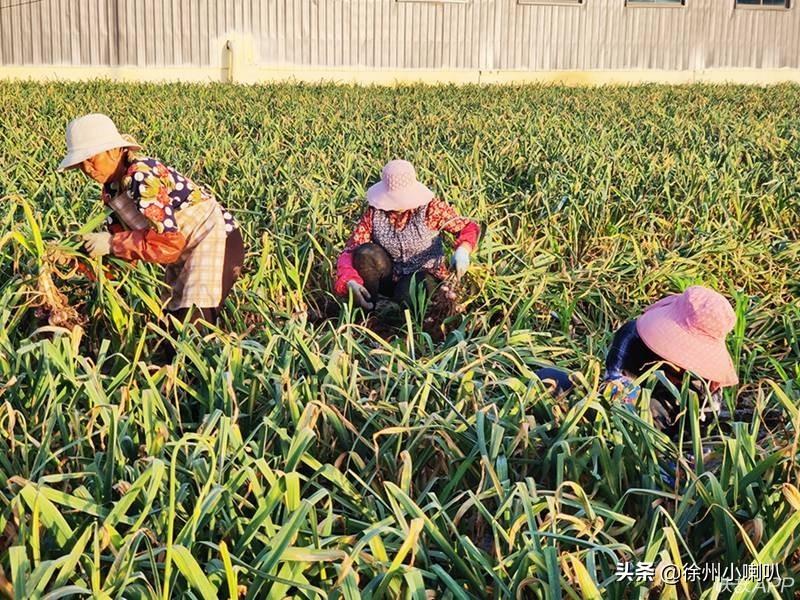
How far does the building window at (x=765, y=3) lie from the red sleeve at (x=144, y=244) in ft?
50.2

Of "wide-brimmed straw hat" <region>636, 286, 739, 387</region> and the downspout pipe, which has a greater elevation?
the downspout pipe

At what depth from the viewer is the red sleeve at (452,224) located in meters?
3.73

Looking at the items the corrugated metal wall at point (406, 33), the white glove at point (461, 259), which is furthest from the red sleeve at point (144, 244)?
the corrugated metal wall at point (406, 33)

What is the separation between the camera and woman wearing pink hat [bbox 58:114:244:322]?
10.0ft

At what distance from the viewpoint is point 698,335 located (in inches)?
98.3

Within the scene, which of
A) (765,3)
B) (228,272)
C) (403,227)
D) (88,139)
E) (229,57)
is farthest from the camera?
(765,3)

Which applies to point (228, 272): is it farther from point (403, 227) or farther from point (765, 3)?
point (765, 3)

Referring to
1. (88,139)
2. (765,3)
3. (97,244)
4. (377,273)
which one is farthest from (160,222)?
(765,3)

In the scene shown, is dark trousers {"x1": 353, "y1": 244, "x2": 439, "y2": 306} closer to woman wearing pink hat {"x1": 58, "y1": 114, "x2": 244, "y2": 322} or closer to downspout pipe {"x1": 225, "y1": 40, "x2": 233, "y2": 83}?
woman wearing pink hat {"x1": 58, "y1": 114, "x2": 244, "y2": 322}

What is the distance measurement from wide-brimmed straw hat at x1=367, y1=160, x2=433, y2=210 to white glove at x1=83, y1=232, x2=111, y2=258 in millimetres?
1046

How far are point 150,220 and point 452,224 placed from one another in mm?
1168

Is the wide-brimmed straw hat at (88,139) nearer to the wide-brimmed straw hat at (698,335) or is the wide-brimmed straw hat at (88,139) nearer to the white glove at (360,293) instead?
the white glove at (360,293)

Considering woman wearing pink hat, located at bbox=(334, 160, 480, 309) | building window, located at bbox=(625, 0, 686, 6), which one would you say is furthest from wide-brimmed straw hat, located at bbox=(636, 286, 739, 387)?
building window, located at bbox=(625, 0, 686, 6)

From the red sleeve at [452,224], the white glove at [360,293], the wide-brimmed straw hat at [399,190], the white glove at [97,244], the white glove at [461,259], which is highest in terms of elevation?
the wide-brimmed straw hat at [399,190]
